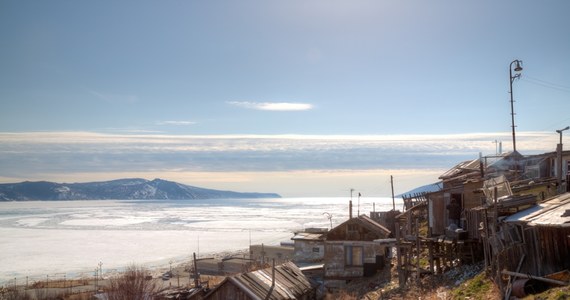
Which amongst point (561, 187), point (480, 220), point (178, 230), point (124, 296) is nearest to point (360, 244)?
point (480, 220)

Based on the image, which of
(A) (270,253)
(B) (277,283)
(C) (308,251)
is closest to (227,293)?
(B) (277,283)

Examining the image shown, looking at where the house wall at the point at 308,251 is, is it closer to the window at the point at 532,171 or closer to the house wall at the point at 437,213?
the house wall at the point at 437,213

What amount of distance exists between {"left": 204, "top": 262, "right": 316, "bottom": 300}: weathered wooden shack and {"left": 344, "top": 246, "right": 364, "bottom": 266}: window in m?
7.08

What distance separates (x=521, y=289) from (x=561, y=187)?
12.0 m

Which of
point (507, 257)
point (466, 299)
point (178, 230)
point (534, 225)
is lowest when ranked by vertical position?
point (178, 230)

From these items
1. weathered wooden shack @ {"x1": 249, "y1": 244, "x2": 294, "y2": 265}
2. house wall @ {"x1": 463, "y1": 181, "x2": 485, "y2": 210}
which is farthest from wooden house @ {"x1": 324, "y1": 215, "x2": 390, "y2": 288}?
weathered wooden shack @ {"x1": 249, "y1": 244, "x2": 294, "y2": 265}

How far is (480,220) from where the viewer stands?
88.3 ft

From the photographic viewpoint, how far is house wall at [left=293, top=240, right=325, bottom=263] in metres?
45.0

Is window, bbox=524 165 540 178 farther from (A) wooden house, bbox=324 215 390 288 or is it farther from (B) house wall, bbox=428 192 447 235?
(A) wooden house, bbox=324 215 390 288

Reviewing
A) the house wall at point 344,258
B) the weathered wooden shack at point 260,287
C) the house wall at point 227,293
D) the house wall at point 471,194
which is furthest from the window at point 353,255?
the house wall at point 227,293

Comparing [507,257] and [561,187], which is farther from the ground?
[561,187]

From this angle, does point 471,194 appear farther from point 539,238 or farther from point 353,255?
point 353,255

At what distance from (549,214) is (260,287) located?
49.6ft

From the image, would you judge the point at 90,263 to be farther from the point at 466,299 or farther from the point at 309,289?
the point at 466,299
